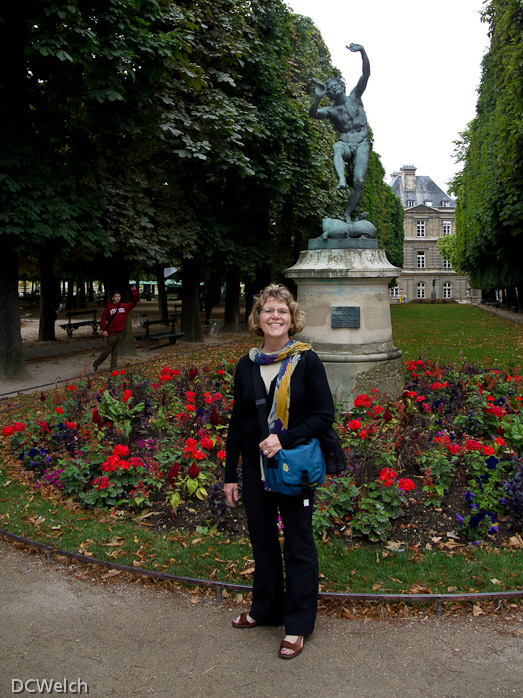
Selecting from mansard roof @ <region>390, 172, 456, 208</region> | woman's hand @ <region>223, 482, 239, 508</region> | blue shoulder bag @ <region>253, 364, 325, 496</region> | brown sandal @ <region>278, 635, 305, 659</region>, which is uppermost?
mansard roof @ <region>390, 172, 456, 208</region>

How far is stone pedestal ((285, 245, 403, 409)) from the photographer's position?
814cm

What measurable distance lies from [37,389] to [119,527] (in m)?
7.22

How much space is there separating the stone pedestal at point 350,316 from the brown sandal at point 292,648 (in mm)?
4726

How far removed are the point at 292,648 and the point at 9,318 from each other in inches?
410

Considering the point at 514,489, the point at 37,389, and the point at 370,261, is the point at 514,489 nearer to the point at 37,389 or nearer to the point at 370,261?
the point at 370,261

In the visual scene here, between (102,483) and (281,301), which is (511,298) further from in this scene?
(281,301)

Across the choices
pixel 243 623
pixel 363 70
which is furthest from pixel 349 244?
pixel 243 623

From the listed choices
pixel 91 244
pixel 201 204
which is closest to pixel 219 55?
pixel 201 204

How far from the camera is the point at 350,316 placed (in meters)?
8.20

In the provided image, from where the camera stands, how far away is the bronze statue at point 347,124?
28.9 ft

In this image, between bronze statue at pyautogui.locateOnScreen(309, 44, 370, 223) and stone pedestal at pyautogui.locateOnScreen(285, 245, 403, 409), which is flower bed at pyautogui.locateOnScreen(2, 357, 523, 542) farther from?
bronze statue at pyautogui.locateOnScreen(309, 44, 370, 223)

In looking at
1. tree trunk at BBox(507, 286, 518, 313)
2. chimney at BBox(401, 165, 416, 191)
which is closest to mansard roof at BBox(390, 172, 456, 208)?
chimney at BBox(401, 165, 416, 191)

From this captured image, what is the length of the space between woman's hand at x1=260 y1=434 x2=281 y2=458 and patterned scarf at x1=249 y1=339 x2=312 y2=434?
0.10m

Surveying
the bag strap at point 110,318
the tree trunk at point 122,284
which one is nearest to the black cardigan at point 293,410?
the bag strap at point 110,318
